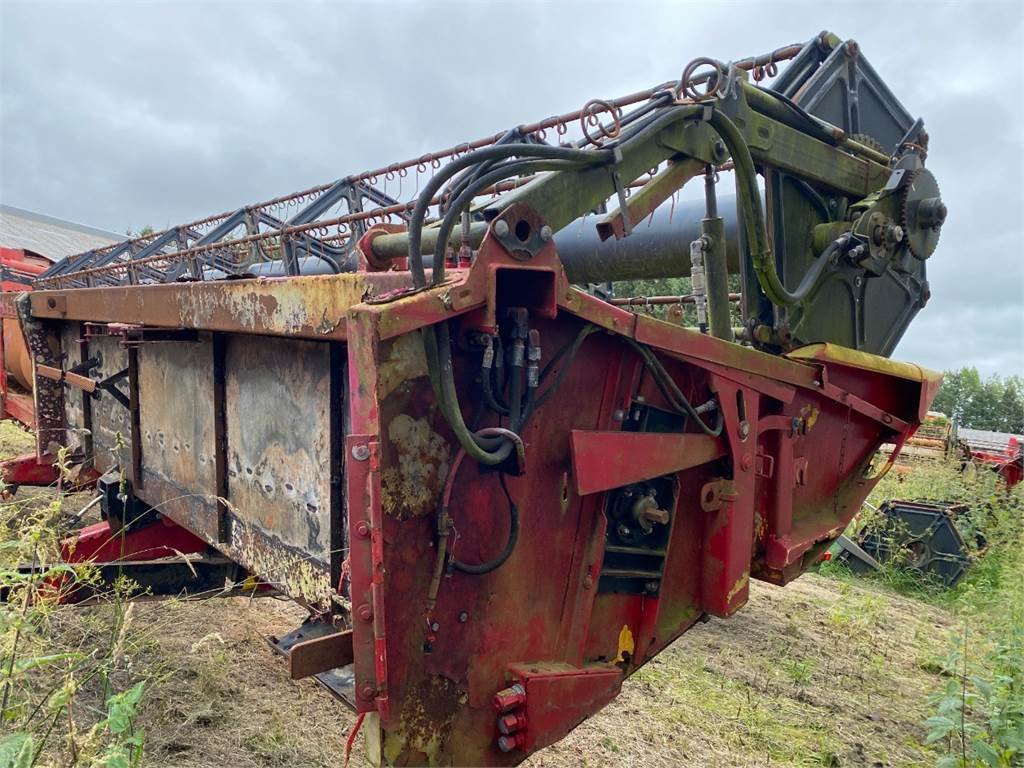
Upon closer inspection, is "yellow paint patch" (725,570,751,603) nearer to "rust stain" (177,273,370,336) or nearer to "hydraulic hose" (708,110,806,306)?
"hydraulic hose" (708,110,806,306)

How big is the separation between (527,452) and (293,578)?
94cm

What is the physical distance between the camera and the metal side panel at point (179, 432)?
8.86 feet

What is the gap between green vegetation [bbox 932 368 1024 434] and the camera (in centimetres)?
3509

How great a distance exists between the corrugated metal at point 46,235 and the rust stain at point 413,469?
1945cm

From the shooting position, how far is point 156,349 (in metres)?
3.07

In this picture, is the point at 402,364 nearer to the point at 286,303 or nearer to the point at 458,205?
the point at 458,205

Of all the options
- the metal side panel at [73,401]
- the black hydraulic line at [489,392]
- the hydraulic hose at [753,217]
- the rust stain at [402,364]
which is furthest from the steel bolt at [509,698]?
the metal side panel at [73,401]

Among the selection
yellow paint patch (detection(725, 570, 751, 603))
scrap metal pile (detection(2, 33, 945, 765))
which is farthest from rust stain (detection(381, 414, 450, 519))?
yellow paint patch (detection(725, 570, 751, 603))

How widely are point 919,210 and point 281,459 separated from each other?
9.19ft

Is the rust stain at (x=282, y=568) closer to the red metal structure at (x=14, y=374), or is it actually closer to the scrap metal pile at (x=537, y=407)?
the scrap metal pile at (x=537, y=407)

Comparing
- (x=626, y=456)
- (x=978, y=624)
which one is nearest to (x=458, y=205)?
(x=626, y=456)

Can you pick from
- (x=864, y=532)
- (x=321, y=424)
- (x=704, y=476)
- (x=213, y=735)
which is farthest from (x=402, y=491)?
(x=864, y=532)

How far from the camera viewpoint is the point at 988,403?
3753 centimetres

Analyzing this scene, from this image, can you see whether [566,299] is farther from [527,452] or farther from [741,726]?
[741,726]
